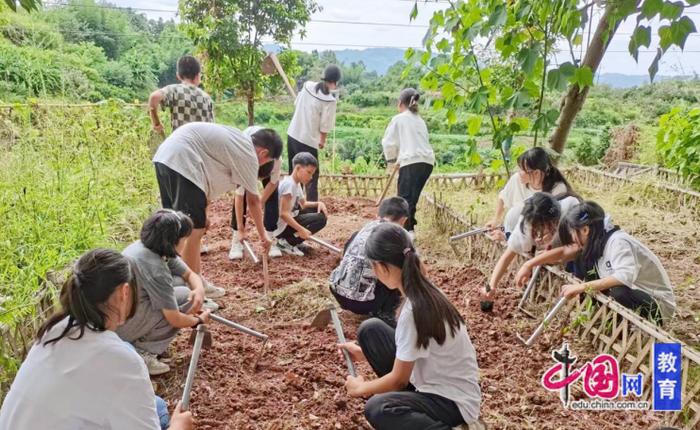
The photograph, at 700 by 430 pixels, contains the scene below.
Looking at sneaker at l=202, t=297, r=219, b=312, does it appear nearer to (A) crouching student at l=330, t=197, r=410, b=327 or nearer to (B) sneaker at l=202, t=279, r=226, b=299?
(B) sneaker at l=202, t=279, r=226, b=299

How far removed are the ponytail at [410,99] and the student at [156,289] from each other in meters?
3.27

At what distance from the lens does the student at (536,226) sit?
3.23 m

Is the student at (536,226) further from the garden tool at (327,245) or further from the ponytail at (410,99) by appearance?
the ponytail at (410,99)

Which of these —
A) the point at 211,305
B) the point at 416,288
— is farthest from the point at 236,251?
the point at 416,288

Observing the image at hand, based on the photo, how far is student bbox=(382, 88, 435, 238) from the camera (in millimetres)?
5203

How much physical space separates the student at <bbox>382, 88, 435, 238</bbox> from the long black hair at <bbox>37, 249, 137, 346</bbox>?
3.77 metres

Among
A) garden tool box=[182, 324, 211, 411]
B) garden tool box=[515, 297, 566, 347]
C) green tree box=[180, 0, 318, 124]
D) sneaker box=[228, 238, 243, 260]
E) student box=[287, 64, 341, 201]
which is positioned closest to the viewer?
garden tool box=[182, 324, 211, 411]

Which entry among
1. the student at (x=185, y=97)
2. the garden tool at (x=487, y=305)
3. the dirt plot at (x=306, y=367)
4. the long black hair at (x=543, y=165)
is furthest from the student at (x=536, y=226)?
the student at (x=185, y=97)

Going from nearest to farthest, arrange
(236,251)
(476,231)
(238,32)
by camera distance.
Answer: (476,231) < (236,251) < (238,32)

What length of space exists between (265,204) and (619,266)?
287cm

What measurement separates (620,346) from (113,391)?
2505 mm

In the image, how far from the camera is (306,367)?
2.79 meters

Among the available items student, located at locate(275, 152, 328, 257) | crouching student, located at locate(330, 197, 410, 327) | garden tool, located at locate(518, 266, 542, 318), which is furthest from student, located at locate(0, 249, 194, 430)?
student, located at locate(275, 152, 328, 257)

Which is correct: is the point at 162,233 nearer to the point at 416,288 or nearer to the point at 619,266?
the point at 416,288
